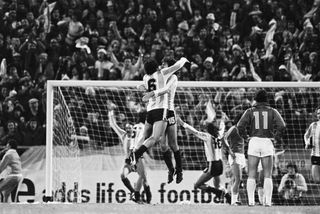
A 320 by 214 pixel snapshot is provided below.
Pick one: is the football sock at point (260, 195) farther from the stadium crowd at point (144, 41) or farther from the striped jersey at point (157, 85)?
the striped jersey at point (157, 85)

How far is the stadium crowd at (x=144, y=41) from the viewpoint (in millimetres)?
22766

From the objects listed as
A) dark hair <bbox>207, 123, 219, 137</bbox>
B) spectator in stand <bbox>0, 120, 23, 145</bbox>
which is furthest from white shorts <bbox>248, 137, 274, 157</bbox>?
spectator in stand <bbox>0, 120, 23, 145</bbox>

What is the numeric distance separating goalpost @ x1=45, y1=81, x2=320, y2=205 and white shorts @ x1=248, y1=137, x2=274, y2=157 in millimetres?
4147

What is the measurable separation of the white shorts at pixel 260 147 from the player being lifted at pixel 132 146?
348 centimetres

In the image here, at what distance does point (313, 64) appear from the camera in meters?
23.2

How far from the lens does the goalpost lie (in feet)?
66.7

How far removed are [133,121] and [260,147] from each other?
227 inches

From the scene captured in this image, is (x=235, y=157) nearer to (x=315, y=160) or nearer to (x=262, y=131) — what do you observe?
(x=315, y=160)

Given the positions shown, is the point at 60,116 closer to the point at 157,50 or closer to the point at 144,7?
the point at 157,50

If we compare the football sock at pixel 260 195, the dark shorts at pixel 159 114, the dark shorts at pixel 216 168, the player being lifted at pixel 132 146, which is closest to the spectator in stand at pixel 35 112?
the player being lifted at pixel 132 146

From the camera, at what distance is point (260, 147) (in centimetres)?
1579

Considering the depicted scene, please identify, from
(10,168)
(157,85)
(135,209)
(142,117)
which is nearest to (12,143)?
(10,168)

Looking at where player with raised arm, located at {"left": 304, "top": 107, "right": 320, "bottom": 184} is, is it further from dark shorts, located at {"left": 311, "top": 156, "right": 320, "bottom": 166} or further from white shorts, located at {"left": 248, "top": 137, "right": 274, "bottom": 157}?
white shorts, located at {"left": 248, "top": 137, "right": 274, "bottom": 157}

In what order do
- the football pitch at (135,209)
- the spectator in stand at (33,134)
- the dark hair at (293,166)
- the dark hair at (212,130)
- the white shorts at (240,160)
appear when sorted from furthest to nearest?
the spectator in stand at (33,134)
the dark hair at (293,166)
the dark hair at (212,130)
the white shorts at (240,160)
the football pitch at (135,209)
